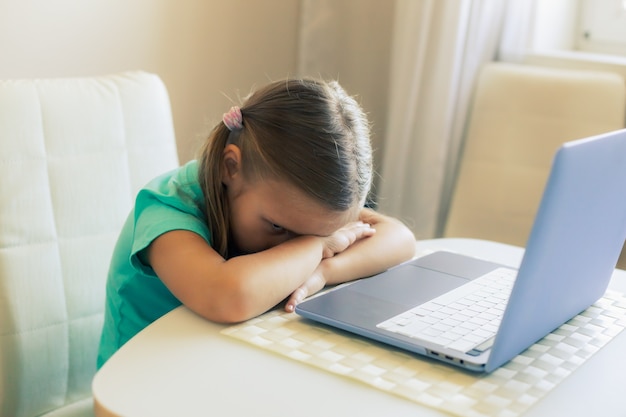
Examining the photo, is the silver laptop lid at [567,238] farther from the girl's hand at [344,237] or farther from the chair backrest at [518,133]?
the chair backrest at [518,133]

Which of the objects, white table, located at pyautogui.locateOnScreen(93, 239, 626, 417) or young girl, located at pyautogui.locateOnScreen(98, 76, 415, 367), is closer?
white table, located at pyautogui.locateOnScreen(93, 239, 626, 417)

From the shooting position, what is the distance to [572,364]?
95 cm

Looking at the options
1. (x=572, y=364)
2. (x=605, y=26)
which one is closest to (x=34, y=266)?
(x=572, y=364)

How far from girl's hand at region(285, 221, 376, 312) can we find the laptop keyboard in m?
0.15

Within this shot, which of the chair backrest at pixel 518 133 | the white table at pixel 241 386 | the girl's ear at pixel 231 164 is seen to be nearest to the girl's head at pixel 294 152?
the girl's ear at pixel 231 164

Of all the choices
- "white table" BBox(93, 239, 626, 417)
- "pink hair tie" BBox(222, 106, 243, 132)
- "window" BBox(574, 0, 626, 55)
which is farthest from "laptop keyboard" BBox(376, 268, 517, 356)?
"window" BBox(574, 0, 626, 55)

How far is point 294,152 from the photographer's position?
43.6 inches

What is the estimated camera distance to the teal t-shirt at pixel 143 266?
117 cm

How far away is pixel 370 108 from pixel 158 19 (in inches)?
30.7

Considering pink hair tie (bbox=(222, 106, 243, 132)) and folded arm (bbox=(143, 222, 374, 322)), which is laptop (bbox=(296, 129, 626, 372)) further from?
pink hair tie (bbox=(222, 106, 243, 132))

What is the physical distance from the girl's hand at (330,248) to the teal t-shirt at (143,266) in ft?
0.51

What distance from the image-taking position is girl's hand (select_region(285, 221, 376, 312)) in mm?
1099

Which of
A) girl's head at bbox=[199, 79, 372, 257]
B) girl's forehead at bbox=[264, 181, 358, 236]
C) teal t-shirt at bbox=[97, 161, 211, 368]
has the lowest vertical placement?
teal t-shirt at bbox=[97, 161, 211, 368]

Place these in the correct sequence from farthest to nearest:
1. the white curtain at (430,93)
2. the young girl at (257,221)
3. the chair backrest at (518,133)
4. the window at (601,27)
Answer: the window at (601,27) → the white curtain at (430,93) → the chair backrest at (518,133) → the young girl at (257,221)
